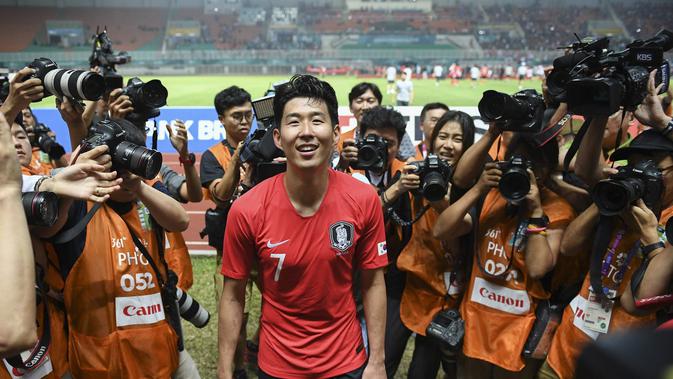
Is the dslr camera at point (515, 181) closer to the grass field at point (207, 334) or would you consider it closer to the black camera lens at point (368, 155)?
the black camera lens at point (368, 155)

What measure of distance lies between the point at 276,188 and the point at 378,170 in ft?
3.05

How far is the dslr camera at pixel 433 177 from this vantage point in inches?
98.5

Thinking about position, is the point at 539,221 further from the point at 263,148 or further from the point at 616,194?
the point at 263,148

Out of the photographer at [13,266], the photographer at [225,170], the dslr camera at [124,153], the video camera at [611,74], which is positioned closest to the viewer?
the photographer at [13,266]

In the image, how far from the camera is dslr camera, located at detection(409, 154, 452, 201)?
2.50 meters

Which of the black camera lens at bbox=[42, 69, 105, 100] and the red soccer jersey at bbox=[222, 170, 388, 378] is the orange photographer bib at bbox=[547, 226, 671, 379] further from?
the black camera lens at bbox=[42, 69, 105, 100]

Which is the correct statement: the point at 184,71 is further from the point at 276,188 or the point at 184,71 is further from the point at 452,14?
the point at 276,188

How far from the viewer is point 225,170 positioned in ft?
12.3

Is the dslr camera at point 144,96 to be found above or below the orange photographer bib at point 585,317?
above

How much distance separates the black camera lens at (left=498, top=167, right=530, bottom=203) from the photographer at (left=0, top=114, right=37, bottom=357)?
6.10 feet

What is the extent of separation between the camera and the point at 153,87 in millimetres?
3053

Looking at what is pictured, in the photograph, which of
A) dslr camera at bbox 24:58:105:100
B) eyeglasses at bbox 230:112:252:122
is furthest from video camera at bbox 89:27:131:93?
dslr camera at bbox 24:58:105:100

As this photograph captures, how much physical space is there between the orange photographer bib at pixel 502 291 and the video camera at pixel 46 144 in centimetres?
377

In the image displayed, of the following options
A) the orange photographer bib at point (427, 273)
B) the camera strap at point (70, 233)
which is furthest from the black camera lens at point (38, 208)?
the orange photographer bib at point (427, 273)
